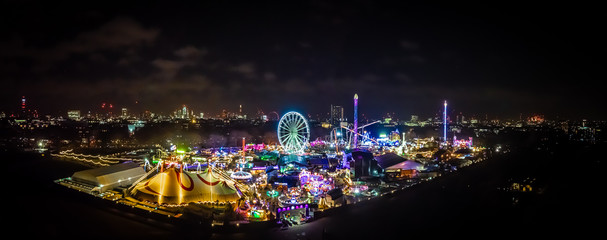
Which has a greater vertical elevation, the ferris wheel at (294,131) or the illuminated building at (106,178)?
the ferris wheel at (294,131)

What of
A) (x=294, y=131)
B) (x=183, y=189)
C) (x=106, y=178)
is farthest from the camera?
(x=294, y=131)

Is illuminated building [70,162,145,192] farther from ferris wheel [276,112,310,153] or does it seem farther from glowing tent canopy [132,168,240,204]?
ferris wheel [276,112,310,153]

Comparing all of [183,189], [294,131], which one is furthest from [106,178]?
[294,131]

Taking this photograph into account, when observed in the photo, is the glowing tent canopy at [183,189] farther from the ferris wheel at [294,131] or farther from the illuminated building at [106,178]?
the ferris wheel at [294,131]

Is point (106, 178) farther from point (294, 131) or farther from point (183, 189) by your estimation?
point (294, 131)

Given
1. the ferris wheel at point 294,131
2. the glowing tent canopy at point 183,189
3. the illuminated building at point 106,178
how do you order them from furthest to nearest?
1. the ferris wheel at point 294,131
2. the illuminated building at point 106,178
3. the glowing tent canopy at point 183,189

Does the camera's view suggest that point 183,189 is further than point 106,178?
No

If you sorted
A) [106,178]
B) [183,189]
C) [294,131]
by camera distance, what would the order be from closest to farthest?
1. [183,189]
2. [106,178]
3. [294,131]

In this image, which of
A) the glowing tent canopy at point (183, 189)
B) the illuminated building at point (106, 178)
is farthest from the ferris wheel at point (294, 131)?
the glowing tent canopy at point (183, 189)
